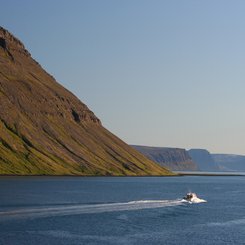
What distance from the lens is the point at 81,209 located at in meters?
136

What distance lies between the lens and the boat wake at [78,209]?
11896 cm

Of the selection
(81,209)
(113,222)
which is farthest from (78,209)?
(113,222)

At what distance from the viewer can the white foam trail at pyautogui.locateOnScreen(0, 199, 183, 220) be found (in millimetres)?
119219

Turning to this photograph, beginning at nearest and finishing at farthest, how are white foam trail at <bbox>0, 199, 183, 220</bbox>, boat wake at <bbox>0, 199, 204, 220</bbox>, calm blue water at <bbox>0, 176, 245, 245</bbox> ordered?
calm blue water at <bbox>0, 176, 245, 245</bbox> → boat wake at <bbox>0, 199, 204, 220</bbox> → white foam trail at <bbox>0, 199, 183, 220</bbox>

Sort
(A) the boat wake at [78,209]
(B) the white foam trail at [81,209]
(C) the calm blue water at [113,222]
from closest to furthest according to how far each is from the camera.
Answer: (C) the calm blue water at [113,222] < (A) the boat wake at [78,209] < (B) the white foam trail at [81,209]

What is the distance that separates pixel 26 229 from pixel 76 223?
13.6m

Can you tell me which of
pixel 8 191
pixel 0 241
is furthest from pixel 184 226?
pixel 8 191

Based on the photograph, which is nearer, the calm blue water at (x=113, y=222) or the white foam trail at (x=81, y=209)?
the calm blue water at (x=113, y=222)

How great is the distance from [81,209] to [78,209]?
0.77 meters

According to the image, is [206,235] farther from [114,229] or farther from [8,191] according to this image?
[8,191]

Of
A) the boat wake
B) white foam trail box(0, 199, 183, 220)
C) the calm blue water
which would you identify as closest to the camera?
the calm blue water

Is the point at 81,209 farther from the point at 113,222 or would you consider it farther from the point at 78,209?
the point at 113,222

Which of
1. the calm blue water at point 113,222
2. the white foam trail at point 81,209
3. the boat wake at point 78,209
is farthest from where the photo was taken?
the white foam trail at point 81,209

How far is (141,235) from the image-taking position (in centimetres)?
10094
